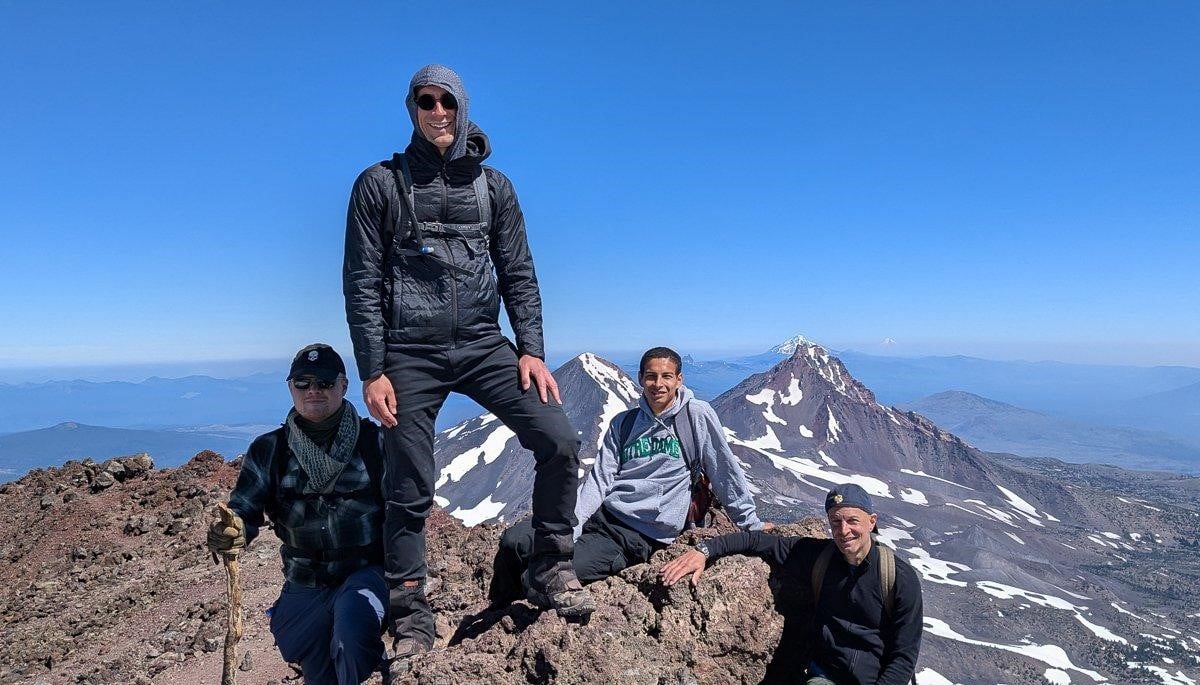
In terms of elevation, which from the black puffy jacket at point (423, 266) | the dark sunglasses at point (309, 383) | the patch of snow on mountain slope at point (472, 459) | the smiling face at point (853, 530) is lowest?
the patch of snow on mountain slope at point (472, 459)

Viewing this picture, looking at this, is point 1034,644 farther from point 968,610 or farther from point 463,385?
point 463,385

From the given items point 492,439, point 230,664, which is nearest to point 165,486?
point 230,664

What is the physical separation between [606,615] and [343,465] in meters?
2.51

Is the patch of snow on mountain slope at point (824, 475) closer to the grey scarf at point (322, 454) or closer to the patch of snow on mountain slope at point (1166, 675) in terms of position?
the patch of snow on mountain slope at point (1166, 675)

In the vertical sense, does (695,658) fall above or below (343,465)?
below

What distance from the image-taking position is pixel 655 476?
20.8 feet

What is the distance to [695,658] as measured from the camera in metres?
5.56

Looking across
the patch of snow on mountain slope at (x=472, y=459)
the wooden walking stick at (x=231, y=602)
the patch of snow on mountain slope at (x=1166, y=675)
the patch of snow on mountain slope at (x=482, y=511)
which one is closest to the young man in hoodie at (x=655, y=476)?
the wooden walking stick at (x=231, y=602)

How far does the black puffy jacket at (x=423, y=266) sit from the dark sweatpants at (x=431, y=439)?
15cm

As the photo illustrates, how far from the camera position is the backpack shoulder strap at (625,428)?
645 centimetres

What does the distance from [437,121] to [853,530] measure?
470 centimetres

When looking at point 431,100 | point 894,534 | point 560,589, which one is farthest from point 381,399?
point 894,534

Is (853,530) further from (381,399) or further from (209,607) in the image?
(209,607)

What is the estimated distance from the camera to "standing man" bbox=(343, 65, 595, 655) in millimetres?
4754
